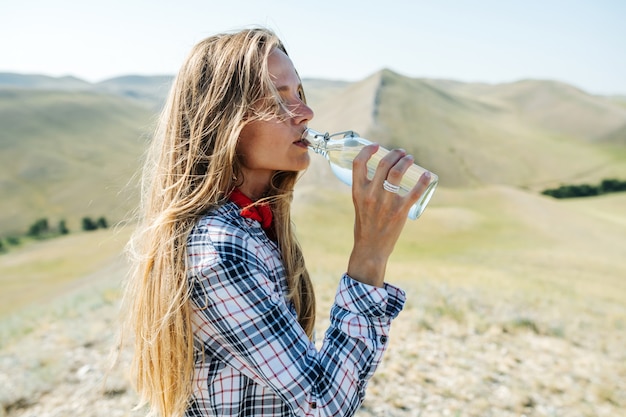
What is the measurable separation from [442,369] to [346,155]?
4.59 meters

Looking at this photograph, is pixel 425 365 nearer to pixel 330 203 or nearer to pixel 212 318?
pixel 212 318

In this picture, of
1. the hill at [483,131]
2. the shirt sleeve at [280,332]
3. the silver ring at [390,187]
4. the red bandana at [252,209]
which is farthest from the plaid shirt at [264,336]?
the hill at [483,131]

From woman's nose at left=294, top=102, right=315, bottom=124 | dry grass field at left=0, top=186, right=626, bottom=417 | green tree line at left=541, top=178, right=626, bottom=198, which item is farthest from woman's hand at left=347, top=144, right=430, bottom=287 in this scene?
green tree line at left=541, top=178, right=626, bottom=198

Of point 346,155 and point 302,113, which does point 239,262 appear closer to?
point 302,113

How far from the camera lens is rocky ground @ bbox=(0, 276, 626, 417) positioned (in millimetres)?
5234

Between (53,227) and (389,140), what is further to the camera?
(389,140)

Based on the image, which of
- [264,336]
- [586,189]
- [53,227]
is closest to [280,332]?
[264,336]

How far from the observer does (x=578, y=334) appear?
8.44m

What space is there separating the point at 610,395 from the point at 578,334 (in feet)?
8.96

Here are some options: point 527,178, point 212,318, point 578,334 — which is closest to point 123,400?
point 212,318

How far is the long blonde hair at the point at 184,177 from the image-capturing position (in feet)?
5.22

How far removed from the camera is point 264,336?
1.45 m

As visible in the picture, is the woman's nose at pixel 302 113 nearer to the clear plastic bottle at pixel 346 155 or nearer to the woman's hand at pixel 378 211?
the clear plastic bottle at pixel 346 155

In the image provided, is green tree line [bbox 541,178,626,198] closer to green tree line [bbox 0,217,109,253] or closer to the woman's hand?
green tree line [bbox 0,217,109,253]
